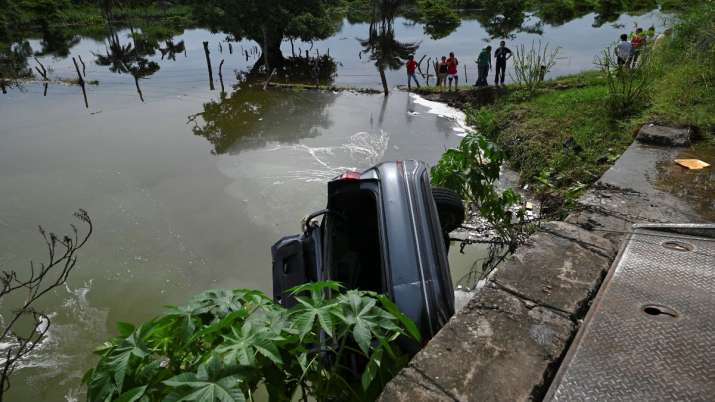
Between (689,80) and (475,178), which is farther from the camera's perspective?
(689,80)

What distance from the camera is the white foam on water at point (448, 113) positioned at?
32.5 feet

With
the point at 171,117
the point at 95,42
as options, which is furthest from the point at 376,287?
the point at 95,42

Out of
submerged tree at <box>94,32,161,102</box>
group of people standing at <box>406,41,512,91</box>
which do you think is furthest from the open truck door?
submerged tree at <box>94,32,161,102</box>

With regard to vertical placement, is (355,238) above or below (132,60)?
below

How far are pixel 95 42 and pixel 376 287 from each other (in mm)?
31394

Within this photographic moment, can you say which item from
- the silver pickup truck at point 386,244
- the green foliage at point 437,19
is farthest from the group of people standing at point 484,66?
the green foliage at point 437,19

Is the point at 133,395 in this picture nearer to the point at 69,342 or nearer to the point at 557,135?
the point at 69,342

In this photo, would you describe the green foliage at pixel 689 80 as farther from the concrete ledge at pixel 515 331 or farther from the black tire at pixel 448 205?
the concrete ledge at pixel 515 331

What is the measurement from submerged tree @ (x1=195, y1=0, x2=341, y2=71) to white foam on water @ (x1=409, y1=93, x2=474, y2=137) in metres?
7.38

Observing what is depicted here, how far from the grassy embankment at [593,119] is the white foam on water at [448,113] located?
0.32 meters

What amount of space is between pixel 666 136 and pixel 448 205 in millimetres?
2259

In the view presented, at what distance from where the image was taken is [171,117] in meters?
11.6

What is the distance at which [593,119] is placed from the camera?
7051 mm

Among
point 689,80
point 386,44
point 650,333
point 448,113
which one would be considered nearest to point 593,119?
point 689,80
